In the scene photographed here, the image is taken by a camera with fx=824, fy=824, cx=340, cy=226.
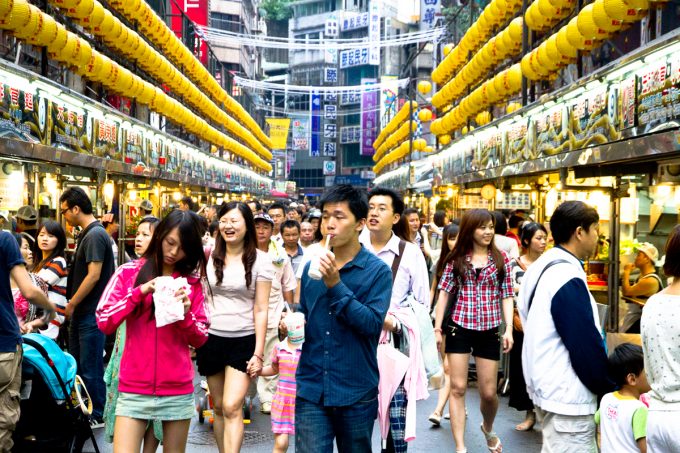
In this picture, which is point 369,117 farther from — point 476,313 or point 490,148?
point 476,313

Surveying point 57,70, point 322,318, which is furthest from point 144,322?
point 57,70

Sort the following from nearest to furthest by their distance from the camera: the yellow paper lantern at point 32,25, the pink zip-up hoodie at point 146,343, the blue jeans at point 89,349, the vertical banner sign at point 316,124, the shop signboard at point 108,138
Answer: the pink zip-up hoodie at point 146,343 < the blue jeans at point 89,349 < the yellow paper lantern at point 32,25 < the shop signboard at point 108,138 < the vertical banner sign at point 316,124

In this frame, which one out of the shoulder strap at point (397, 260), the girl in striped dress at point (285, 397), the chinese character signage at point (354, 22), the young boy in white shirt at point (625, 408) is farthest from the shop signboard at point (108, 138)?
the chinese character signage at point (354, 22)

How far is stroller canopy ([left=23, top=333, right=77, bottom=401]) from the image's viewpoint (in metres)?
5.73

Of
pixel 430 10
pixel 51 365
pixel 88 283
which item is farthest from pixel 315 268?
pixel 430 10

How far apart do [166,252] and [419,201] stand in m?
33.0

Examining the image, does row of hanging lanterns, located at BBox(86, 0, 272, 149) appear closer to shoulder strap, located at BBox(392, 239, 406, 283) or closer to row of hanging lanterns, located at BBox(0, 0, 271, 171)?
row of hanging lanterns, located at BBox(0, 0, 271, 171)

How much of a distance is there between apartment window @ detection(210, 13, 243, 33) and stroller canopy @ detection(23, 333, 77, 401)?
67955 millimetres

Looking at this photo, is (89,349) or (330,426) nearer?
(330,426)

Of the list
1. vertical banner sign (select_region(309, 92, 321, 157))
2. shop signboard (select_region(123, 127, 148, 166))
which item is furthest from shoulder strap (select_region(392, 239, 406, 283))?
vertical banner sign (select_region(309, 92, 321, 157))

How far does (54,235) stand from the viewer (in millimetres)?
7008

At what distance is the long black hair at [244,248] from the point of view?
593 cm

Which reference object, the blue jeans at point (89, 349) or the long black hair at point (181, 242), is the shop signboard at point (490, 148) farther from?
the long black hair at point (181, 242)

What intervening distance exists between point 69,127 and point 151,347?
9942mm
